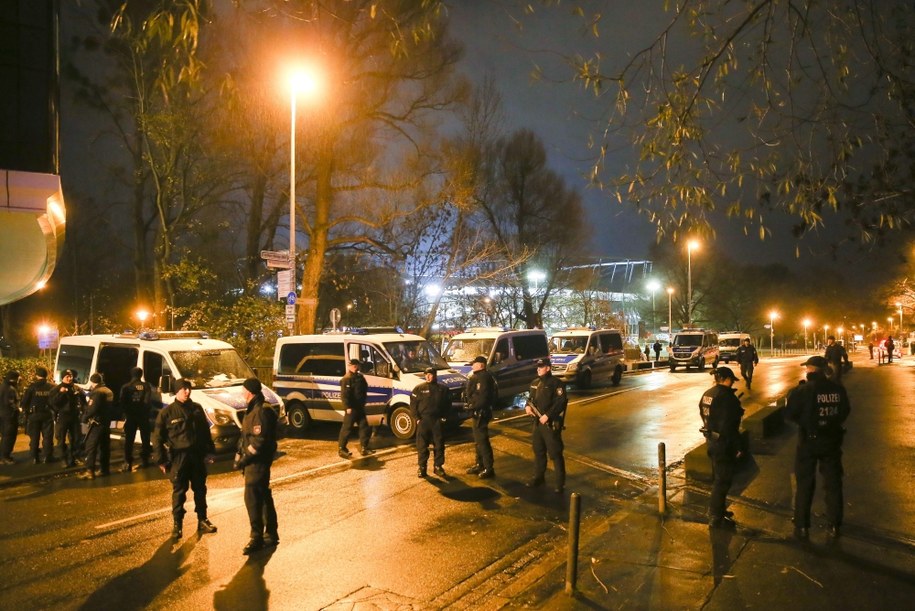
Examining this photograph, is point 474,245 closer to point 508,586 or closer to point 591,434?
point 591,434

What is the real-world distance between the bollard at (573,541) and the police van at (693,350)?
98.4 ft

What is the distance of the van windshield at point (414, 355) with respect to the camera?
46.3 ft

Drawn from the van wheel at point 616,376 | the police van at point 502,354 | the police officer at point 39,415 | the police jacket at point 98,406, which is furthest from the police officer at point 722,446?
the van wheel at point 616,376

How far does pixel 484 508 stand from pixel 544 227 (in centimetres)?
3140

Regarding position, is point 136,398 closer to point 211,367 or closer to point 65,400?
point 65,400

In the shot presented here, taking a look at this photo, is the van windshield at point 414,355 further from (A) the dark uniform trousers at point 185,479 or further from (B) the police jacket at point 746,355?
(B) the police jacket at point 746,355

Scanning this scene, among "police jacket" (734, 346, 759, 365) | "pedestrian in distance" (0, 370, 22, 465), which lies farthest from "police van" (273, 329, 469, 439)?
"police jacket" (734, 346, 759, 365)

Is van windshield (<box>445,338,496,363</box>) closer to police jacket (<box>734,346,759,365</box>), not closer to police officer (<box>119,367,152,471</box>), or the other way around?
police officer (<box>119,367,152,471</box>)

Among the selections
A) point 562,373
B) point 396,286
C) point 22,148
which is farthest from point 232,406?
point 396,286

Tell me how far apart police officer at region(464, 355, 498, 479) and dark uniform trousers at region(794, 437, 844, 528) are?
4.28 m

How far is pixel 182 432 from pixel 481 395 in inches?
171

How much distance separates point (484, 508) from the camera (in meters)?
8.24

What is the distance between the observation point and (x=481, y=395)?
9953mm

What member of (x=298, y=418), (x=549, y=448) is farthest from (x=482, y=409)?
(x=298, y=418)
